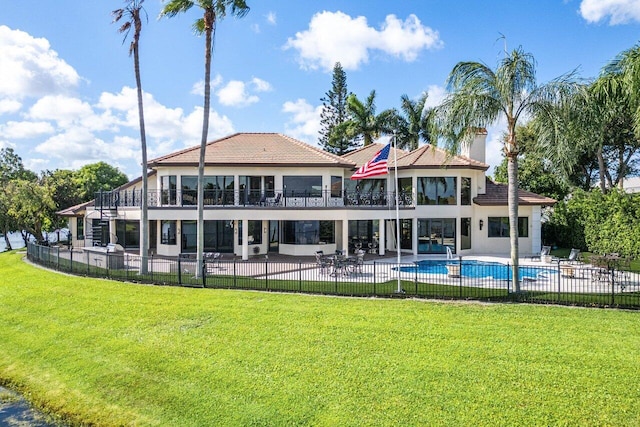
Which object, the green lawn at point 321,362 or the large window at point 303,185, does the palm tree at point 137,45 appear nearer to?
the green lawn at point 321,362

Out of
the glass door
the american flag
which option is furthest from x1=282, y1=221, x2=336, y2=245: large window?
the american flag

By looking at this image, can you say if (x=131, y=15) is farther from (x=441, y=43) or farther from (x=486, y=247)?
(x=486, y=247)

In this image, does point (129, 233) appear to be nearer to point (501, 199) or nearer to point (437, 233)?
point (437, 233)

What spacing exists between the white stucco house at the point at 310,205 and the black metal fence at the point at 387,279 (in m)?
4.12

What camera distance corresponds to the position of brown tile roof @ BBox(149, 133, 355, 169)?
2266cm

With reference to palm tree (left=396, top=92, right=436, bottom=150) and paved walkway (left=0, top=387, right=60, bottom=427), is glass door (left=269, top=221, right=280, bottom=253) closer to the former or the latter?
paved walkway (left=0, top=387, right=60, bottom=427)

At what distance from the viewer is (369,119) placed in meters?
39.1

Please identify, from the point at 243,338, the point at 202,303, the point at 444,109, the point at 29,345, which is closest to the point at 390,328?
the point at 243,338

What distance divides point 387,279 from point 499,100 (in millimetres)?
7999

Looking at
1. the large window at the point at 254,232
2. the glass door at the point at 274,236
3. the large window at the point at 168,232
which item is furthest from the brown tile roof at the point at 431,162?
the large window at the point at 168,232

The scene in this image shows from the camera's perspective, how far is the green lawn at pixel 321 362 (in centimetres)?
684

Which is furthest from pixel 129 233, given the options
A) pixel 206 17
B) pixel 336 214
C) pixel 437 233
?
pixel 437 233

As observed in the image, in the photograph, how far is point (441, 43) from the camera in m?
19.2

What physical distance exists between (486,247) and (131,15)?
23.8m
